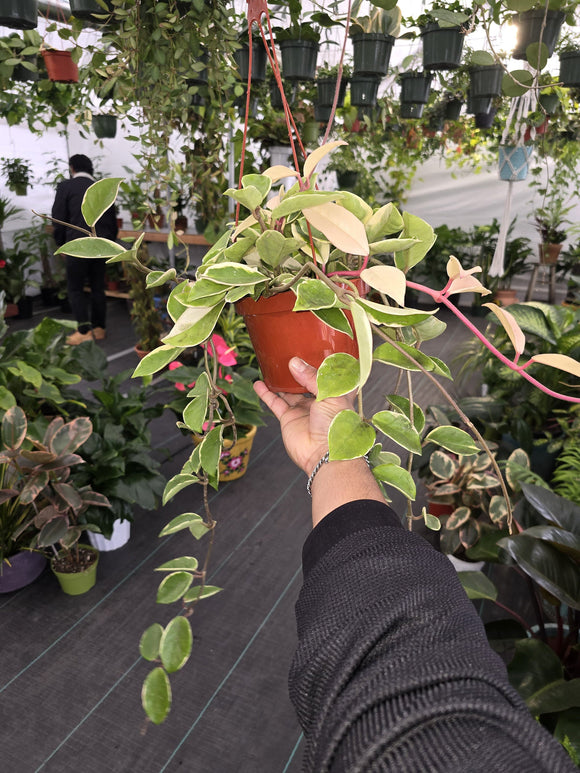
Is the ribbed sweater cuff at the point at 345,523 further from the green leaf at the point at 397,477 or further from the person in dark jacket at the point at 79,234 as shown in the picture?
the person in dark jacket at the point at 79,234

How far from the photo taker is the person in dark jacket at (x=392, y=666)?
39 cm

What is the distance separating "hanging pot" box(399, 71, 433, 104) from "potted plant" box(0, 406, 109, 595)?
221 cm

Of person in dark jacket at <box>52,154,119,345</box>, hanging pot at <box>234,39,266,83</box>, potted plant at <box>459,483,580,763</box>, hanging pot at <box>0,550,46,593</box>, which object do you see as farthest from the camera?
person in dark jacket at <box>52,154,119,345</box>

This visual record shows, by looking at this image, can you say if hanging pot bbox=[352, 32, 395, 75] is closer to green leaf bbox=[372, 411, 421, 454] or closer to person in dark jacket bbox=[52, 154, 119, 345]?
green leaf bbox=[372, 411, 421, 454]

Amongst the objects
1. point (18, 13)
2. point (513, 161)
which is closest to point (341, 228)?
point (18, 13)

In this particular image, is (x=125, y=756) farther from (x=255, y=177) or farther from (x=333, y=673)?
(x=255, y=177)

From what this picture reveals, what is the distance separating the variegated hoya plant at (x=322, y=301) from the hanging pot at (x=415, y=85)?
90.6 inches

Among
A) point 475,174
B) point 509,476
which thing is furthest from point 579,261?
point 509,476

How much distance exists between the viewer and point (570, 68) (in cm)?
202

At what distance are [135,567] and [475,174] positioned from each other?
18.9ft

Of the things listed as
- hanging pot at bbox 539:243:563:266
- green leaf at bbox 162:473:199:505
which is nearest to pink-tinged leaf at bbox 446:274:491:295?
green leaf at bbox 162:473:199:505

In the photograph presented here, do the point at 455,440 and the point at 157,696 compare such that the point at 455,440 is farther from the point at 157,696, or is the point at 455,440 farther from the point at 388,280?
the point at 157,696

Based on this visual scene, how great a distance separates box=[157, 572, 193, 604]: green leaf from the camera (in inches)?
26.8

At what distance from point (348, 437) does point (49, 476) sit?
140 cm
